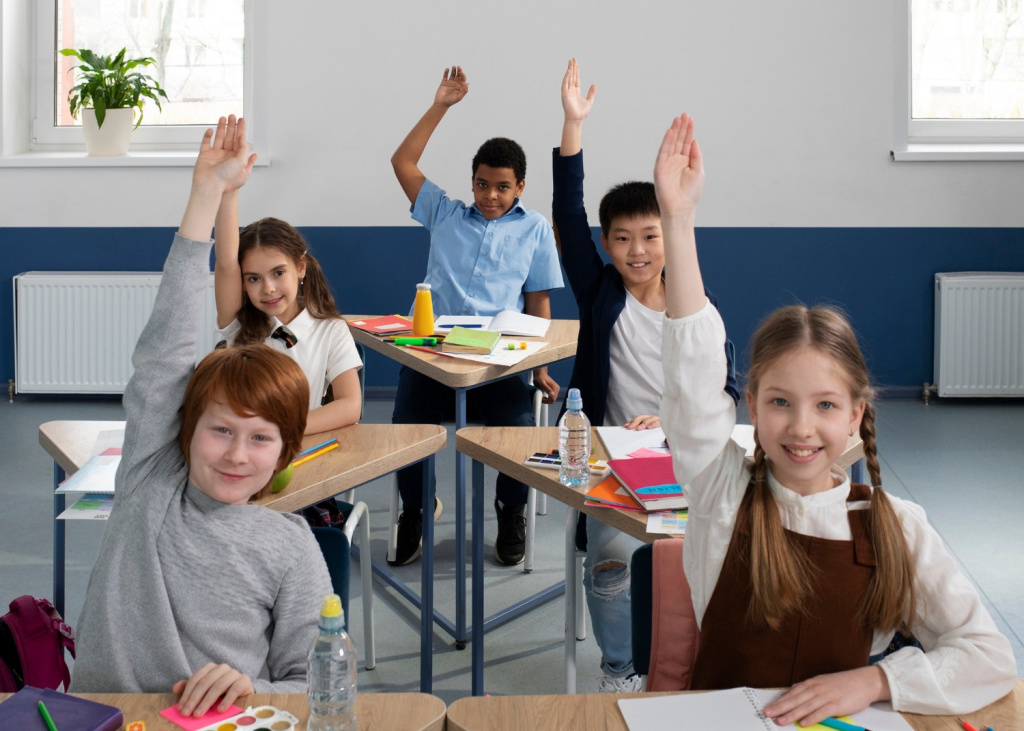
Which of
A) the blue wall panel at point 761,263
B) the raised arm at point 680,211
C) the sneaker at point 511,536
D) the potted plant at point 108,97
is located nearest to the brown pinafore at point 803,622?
the raised arm at point 680,211

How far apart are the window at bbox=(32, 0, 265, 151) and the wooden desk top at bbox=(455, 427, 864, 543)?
337cm

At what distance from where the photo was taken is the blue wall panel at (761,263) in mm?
5207

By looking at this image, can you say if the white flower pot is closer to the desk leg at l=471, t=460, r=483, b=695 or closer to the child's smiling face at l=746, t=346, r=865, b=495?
the desk leg at l=471, t=460, r=483, b=695

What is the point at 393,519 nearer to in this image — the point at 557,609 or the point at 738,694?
the point at 557,609

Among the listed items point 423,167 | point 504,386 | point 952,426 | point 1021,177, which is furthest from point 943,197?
point 504,386

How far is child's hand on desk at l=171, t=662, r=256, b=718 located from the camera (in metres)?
1.28

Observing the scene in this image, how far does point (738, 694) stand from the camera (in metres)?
1.32

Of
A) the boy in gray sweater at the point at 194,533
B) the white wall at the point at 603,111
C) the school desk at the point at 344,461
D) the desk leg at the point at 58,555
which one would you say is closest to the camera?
the boy in gray sweater at the point at 194,533

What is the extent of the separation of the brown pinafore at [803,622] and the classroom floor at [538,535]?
1.21 metres

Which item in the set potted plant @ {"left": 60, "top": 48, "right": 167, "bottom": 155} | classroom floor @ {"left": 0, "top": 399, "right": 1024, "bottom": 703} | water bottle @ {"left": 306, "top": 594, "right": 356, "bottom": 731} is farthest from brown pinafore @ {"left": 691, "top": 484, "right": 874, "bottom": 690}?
potted plant @ {"left": 60, "top": 48, "right": 167, "bottom": 155}

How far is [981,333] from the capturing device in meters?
5.16

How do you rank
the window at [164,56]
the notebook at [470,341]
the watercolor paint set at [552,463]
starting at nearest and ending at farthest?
the watercolor paint set at [552,463]
the notebook at [470,341]
the window at [164,56]

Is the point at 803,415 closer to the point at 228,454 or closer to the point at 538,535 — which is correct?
the point at 228,454

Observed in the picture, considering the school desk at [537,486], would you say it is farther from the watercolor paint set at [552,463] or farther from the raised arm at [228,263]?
the raised arm at [228,263]
